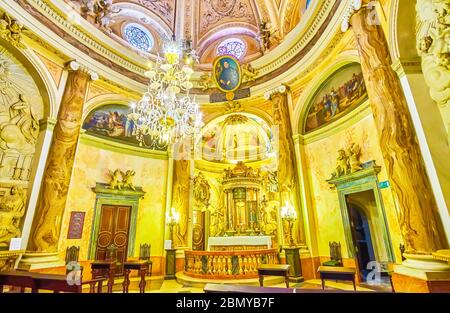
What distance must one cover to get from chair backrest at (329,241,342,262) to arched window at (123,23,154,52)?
11.8 meters

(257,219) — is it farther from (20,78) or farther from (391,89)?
(20,78)

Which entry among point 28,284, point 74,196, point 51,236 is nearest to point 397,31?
point 28,284

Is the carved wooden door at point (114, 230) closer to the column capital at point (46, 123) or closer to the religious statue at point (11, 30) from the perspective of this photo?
the column capital at point (46, 123)

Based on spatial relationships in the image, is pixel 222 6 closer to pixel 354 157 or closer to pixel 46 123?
pixel 46 123

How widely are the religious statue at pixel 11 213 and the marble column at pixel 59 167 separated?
363 millimetres

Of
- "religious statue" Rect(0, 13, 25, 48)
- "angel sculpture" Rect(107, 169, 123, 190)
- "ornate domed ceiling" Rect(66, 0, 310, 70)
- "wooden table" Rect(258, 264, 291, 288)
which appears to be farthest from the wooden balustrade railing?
"ornate domed ceiling" Rect(66, 0, 310, 70)

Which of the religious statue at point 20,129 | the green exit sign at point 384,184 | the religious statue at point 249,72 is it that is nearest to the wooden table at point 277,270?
the green exit sign at point 384,184

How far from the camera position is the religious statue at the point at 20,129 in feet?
18.5

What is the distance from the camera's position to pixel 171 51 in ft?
18.7

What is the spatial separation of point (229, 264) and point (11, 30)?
29.7 ft

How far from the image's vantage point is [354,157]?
6758mm

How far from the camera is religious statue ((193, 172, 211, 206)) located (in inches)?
508

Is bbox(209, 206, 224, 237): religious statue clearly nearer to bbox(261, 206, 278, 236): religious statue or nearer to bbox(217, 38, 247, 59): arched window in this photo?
bbox(261, 206, 278, 236): religious statue
